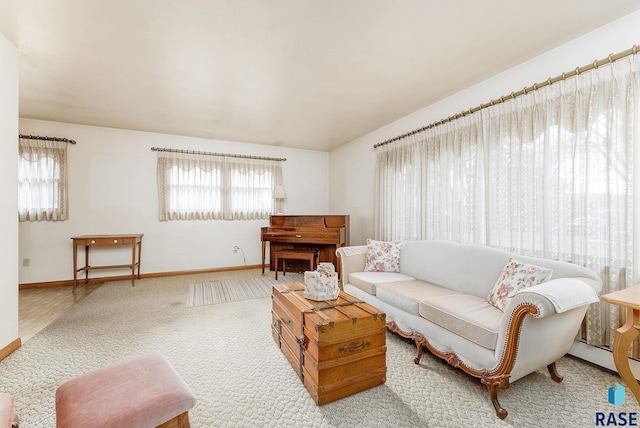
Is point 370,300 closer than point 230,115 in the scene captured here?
Yes

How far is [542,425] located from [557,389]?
470 mm

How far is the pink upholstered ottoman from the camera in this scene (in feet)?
3.29

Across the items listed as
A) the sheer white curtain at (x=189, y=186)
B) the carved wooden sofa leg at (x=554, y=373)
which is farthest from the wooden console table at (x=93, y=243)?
the carved wooden sofa leg at (x=554, y=373)

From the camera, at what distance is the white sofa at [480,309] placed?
158 centimetres

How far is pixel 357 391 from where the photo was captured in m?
1.78

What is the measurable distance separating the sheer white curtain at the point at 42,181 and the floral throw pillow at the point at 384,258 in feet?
15.9

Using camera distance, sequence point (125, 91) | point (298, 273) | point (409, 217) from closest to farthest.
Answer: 1. point (125, 91)
2. point (409, 217)
3. point (298, 273)

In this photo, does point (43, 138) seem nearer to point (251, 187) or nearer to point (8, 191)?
point (8, 191)

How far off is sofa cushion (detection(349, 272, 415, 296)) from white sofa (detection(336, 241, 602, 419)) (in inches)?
0.4

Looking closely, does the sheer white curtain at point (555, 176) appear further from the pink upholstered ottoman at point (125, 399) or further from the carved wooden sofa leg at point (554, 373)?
the pink upholstered ottoman at point (125, 399)

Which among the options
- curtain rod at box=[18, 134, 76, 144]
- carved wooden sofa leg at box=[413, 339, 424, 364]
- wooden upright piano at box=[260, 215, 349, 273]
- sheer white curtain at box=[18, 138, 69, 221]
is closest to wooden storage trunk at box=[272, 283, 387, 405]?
carved wooden sofa leg at box=[413, 339, 424, 364]

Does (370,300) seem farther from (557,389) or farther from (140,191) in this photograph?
(140,191)

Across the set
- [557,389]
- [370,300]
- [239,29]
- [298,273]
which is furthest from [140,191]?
[557,389]

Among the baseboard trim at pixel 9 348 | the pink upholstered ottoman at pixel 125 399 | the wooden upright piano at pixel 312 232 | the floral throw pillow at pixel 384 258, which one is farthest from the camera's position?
the wooden upright piano at pixel 312 232
